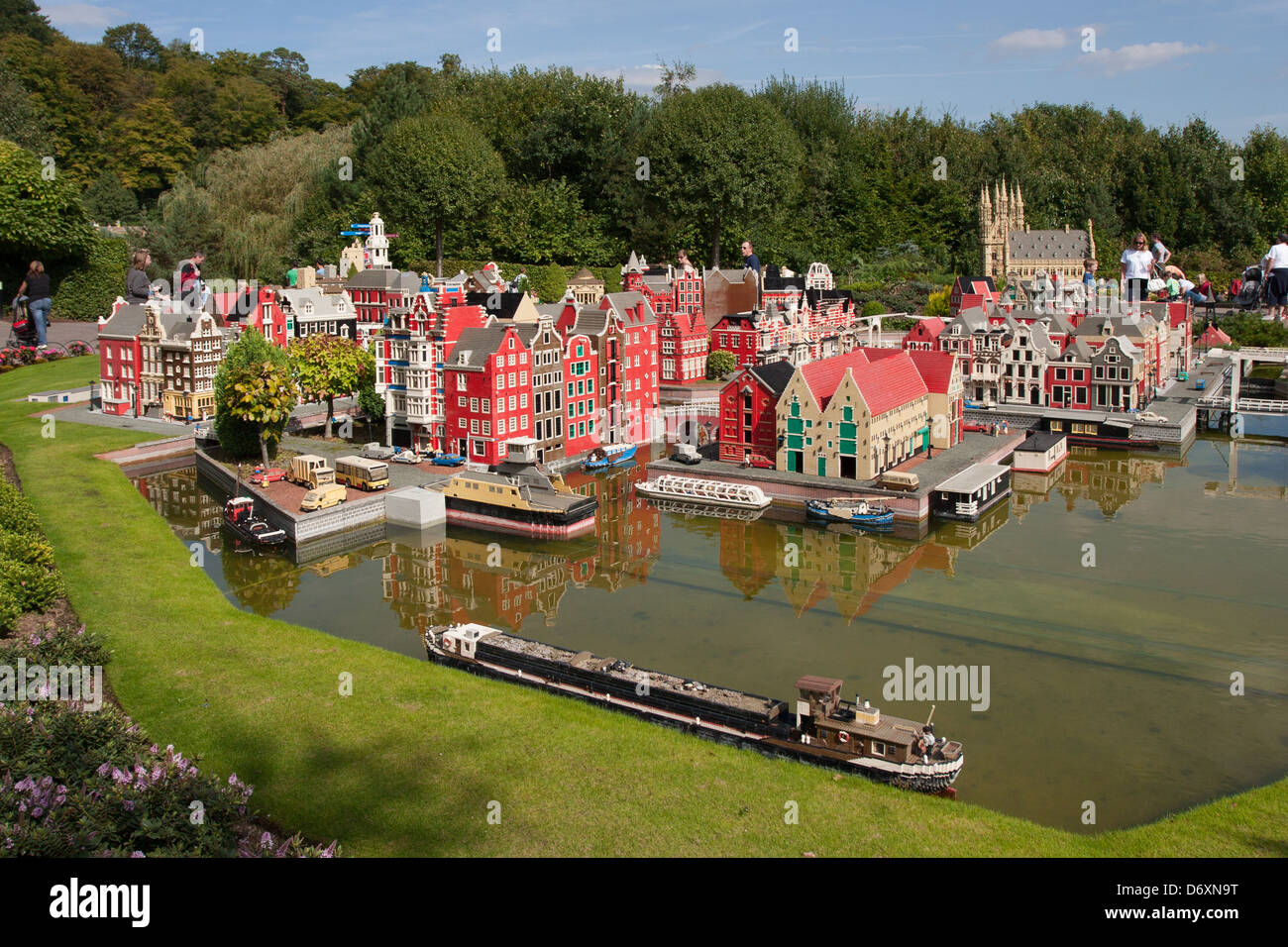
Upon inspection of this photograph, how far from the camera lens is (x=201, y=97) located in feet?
367

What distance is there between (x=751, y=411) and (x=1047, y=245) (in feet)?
170

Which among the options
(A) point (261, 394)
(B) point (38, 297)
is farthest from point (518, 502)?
(B) point (38, 297)

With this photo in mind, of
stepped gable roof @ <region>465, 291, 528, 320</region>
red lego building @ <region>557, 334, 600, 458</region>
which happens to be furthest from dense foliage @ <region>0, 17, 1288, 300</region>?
red lego building @ <region>557, 334, 600, 458</region>

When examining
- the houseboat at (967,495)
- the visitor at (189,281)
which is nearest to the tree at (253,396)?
the visitor at (189,281)

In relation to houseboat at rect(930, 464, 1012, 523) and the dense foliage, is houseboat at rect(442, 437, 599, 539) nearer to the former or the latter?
houseboat at rect(930, 464, 1012, 523)

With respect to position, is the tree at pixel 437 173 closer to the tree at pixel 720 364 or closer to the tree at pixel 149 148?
the tree at pixel 720 364

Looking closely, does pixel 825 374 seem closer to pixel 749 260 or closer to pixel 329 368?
pixel 329 368

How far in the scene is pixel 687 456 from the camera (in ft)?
165

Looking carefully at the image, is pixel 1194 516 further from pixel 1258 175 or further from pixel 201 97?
pixel 201 97

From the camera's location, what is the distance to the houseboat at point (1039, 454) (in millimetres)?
51625

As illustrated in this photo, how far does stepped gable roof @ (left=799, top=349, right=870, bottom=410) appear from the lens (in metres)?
47.1

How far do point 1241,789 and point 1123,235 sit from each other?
307 ft

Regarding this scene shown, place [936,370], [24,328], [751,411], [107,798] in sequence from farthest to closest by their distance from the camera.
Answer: [24,328] < [936,370] < [751,411] < [107,798]

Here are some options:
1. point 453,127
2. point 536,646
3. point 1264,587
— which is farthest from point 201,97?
point 1264,587
